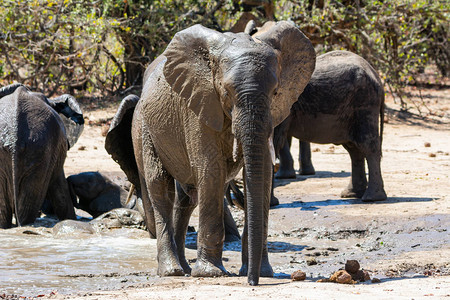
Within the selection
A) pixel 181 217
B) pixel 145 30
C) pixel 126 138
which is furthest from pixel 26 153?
pixel 145 30

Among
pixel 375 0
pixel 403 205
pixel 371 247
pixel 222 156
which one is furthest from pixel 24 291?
pixel 375 0

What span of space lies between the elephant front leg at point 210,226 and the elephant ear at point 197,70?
41 centimetres

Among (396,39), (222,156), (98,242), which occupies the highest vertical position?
(396,39)

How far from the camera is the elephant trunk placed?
4695 mm

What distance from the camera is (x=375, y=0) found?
48.4 feet

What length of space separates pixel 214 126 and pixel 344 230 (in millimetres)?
3160

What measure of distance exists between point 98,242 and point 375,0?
29.1 ft

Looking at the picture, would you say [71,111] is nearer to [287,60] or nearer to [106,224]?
[106,224]

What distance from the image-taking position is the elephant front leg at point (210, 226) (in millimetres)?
5297

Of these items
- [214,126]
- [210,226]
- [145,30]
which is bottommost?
[210,226]

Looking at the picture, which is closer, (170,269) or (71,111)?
(170,269)

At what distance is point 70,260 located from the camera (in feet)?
22.4

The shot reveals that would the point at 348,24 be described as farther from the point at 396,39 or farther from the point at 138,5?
the point at 138,5

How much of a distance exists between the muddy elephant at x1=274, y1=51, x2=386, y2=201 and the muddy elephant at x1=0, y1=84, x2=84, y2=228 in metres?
2.53
